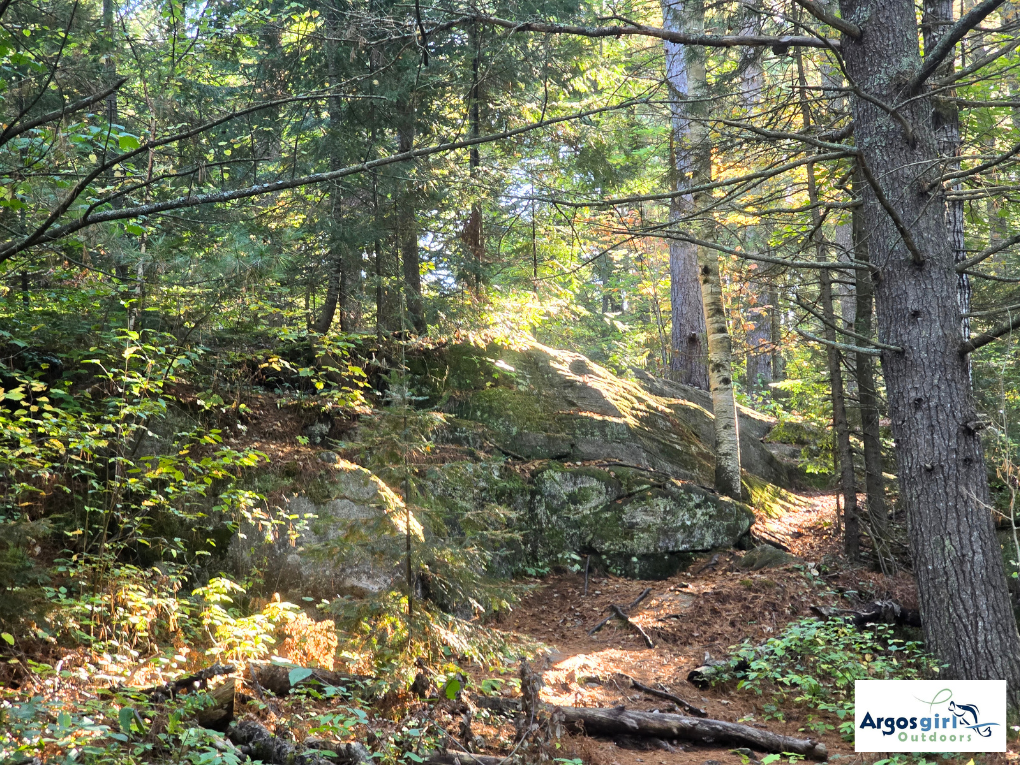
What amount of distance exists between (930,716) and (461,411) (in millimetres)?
6953

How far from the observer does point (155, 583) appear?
5762mm

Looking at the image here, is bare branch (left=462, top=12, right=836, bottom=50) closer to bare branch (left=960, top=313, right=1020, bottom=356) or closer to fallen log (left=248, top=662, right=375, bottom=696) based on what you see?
bare branch (left=960, top=313, right=1020, bottom=356)

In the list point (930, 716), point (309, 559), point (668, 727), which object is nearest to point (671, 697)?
point (668, 727)

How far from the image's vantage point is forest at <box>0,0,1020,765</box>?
15.0 feet

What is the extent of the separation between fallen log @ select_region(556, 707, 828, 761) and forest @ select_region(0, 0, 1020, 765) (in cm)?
3

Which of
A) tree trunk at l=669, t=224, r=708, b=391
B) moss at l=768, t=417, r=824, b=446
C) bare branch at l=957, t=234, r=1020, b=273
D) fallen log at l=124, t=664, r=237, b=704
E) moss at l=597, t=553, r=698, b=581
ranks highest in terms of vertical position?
tree trunk at l=669, t=224, r=708, b=391

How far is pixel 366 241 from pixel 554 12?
3802 mm

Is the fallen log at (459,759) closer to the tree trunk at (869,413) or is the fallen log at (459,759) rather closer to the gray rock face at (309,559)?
the gray rock face at (309,559)

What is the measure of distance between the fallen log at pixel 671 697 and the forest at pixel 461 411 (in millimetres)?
60

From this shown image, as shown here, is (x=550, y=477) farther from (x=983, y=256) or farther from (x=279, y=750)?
(x=279, y=750)

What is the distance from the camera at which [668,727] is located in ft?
17.3

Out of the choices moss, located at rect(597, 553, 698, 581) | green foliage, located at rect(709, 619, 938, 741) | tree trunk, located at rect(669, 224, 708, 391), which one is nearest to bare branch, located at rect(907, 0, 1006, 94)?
green foliage, located at rect(709, 619, 938, 741)

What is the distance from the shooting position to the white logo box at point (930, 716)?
4.84 metres

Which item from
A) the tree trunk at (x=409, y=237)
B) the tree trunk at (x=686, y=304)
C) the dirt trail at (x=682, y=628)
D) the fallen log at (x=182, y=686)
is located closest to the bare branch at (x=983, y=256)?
the dirt trail at (x=682, y=628)
